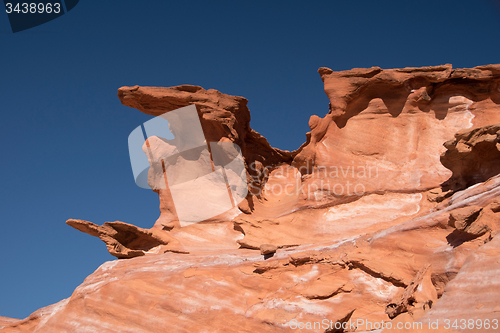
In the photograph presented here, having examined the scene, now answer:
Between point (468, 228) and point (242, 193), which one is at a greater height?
point (242, 193)

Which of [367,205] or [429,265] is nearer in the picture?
[429,265]

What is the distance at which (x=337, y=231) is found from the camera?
9.09 metres

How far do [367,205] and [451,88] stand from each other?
360 centimetres

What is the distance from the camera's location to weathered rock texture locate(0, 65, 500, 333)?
5910 millimetres

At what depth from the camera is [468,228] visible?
5812 millimetres

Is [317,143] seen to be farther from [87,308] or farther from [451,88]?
[87,308]

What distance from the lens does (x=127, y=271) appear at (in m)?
7.98

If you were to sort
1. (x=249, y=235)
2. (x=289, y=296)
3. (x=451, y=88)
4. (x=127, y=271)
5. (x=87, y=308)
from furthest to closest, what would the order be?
(x=451, y=88), (x=249, y=235), (x=127, y=271), (x=87, y=308), (x=289, y=296)

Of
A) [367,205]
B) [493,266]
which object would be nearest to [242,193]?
[367,205]

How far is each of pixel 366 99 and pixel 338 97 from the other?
2.46 ft

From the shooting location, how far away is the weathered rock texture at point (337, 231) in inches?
233

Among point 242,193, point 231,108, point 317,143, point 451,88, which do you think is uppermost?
point 231,108

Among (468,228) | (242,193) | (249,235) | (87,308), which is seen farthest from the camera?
(242,193)

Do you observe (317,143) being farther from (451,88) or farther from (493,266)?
(493,266)
